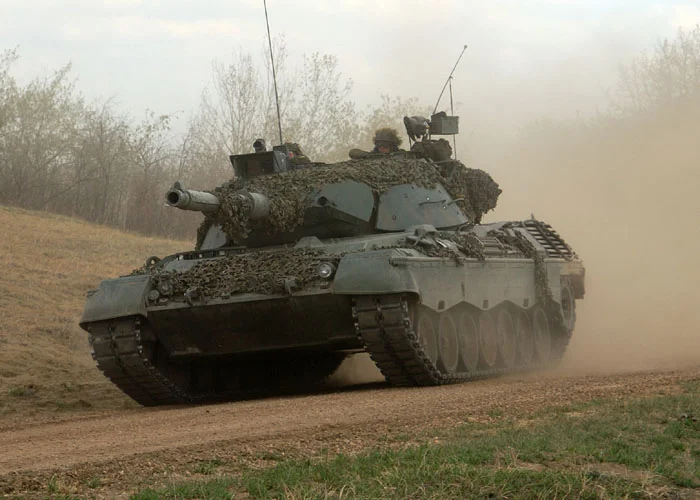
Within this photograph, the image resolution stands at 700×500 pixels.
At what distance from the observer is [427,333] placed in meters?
13.8

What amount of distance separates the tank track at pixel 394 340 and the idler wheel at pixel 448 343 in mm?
491

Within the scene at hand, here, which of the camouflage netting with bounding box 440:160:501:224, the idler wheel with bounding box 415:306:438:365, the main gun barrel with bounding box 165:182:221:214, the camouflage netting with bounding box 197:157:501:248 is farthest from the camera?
the camouflage netting with bounding box 440:160:501:224

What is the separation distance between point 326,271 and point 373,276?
1.79 ft

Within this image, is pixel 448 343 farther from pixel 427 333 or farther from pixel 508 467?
pixel 508 467

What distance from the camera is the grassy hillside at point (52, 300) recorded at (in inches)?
643

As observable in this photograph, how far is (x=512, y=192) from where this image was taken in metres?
32.0

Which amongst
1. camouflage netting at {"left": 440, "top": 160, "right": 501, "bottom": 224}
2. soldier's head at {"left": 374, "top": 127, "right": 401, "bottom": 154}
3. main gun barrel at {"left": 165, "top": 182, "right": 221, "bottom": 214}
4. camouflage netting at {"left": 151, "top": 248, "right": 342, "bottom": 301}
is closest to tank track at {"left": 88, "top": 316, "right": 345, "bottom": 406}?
camouflage netting at {"left": 151, "top": 248, "right": 342, "bottom": 301}

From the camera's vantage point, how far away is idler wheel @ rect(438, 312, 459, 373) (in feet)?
46.6

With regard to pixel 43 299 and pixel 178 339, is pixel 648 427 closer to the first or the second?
pixel 178 339

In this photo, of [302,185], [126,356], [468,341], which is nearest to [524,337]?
[468,341]

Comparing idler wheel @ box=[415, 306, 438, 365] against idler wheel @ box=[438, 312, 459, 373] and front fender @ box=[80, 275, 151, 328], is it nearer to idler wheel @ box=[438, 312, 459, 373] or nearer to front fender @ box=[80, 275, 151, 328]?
idler wheel @ box=[438, 312, 459, 373]

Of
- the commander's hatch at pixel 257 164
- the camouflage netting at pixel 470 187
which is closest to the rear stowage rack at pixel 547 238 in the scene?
the camouflage netting at pixel 470 187

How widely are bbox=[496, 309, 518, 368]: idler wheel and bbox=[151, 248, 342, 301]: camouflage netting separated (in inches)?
143

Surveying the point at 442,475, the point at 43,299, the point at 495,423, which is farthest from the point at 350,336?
the point at 43,299
